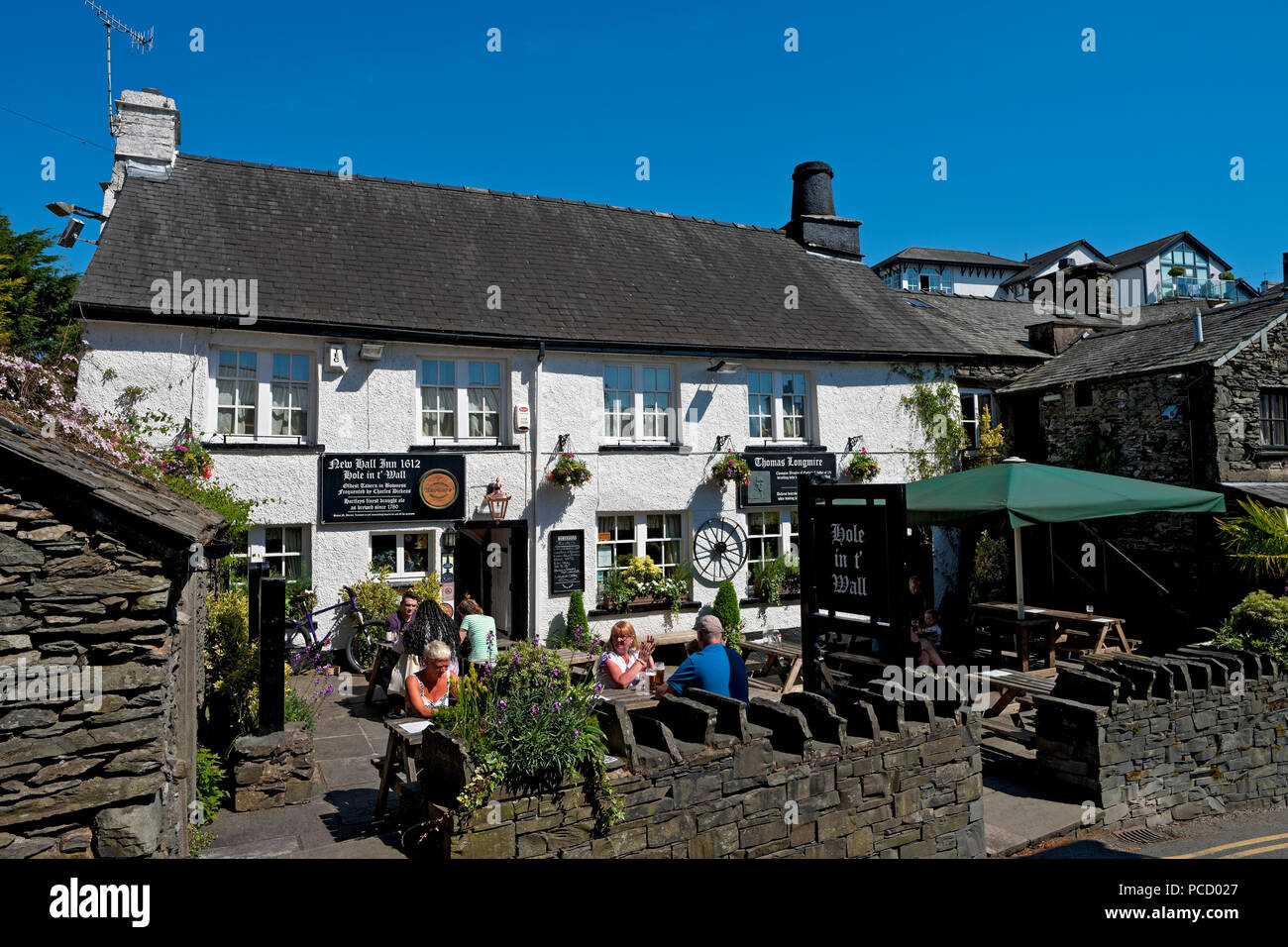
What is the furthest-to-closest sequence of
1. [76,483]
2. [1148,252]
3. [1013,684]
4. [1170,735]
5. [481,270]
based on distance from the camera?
[1148,252] < [481,270] < [1013,684] < [1170,735] < [76,483]

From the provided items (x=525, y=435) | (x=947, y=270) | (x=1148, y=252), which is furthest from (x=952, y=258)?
(x=525, y=435)

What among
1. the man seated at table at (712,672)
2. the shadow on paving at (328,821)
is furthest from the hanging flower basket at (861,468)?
the shadow on paving at (328,821)

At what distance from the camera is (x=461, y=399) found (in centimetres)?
1362

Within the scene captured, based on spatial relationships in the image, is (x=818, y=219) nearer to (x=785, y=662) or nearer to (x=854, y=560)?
(x=785, y=662)

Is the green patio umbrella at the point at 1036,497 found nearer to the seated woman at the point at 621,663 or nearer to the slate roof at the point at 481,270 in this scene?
the seated woman at the point at 621,663

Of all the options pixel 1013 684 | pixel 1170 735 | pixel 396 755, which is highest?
pixel 396 755

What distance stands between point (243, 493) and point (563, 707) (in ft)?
29.6

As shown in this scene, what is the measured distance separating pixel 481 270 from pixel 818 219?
936 cm

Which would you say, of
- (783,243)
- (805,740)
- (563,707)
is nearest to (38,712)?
(563,707)

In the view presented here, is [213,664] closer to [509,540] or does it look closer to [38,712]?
[38,712]

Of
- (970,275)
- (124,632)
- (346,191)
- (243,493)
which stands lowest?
(124,632)

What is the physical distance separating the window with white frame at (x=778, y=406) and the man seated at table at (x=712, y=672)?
9.58 m

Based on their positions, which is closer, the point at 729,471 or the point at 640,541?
the point at 640,541
